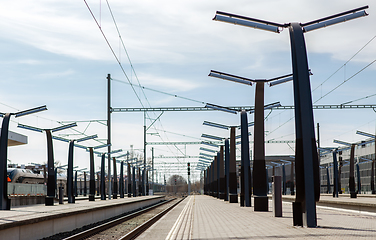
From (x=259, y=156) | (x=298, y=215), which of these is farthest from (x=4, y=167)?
(x=298, y=215)

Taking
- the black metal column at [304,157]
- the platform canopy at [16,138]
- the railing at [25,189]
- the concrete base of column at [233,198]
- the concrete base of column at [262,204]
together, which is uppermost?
the platform canopy at [16,138]

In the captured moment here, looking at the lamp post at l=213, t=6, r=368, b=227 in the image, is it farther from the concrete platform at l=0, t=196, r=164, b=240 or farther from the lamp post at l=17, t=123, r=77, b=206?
the lamp post at l=17, t=123, r=77, b=206

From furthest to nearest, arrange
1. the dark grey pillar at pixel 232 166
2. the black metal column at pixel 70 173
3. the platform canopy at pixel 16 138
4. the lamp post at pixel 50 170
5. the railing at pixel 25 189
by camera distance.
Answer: the platform canopy at pixel 16 138 → the dark grey pillar at pixel 232 166 → the black metal column at pixel 70 173 → the lamp post at pixel 50 170 → the railing at pixel 25 189

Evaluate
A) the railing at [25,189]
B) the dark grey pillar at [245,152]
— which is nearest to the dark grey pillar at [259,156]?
the dark grey pillar at [245,152]

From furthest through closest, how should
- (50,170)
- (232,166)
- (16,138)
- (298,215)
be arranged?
1. (16,138)
2. (232,166)
3. (50,170)
4. (298,215)

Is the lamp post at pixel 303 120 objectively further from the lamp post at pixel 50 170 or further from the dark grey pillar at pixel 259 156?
the lamp post at pixel 50 170

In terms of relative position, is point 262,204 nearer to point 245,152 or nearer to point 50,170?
point 245,152

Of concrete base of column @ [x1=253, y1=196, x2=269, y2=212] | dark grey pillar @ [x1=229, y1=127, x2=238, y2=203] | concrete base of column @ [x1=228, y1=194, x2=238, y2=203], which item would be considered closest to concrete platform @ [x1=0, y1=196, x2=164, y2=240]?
concrete base of column @ [x1=253, y1=196, x2=269, y2=212]

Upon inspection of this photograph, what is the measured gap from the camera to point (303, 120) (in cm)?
1292

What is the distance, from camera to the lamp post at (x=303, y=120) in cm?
1270

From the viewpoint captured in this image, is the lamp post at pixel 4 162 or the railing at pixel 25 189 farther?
the railing at pixel 25 189

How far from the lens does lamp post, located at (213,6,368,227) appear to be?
41.7 feet

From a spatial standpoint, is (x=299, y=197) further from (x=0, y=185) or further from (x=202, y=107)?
(x=202, y=107)

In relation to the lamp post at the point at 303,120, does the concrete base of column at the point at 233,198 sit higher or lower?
lower
